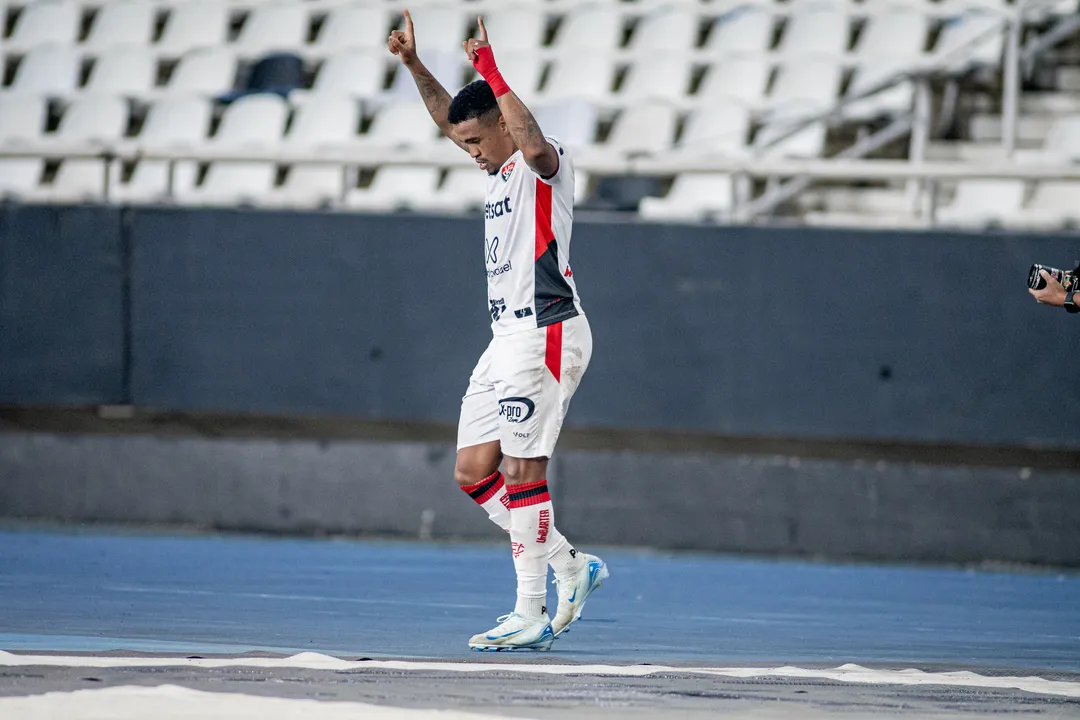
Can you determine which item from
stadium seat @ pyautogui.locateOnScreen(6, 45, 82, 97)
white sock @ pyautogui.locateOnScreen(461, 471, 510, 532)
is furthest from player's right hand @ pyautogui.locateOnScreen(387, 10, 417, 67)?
stadium seat @ pyautogui.locateOnScreen(6, 45, 82, 97)

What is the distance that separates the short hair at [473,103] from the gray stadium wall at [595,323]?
3770 mm

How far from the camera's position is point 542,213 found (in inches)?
234

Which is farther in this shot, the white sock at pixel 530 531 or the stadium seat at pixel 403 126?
the stadium seat at pixel 403 126

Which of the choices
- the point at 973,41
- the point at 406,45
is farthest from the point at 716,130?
the point at 406,45

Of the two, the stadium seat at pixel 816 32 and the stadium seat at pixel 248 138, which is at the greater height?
the stadium seat at pixel 816 32

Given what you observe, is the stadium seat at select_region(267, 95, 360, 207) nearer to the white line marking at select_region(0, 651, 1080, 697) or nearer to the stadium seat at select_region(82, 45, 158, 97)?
the stadium seat at select_region(82, 45, 158, 97)

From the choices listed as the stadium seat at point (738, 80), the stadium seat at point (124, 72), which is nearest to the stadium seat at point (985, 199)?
the stadium seat at point (738, 80)

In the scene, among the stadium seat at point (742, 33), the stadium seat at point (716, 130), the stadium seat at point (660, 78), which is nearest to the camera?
the stadium seat at point (716, 130)

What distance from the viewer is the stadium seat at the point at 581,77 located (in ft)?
45.3

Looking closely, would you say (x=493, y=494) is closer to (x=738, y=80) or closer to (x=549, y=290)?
(x=549, y=290)

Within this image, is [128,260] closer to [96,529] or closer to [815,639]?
[96,529]

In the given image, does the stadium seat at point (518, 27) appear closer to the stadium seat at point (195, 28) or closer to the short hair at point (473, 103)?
the stadium seat at point (195, 28)

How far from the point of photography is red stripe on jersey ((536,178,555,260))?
5.94m

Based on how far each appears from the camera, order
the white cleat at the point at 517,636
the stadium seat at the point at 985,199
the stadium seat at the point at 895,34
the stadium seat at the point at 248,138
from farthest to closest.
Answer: the stadium seat at the point at 895,34 → the stadium seat at the point at 248,138 → the stadium seat at the point at 985,199 → the white cleat at the point at 517,636
